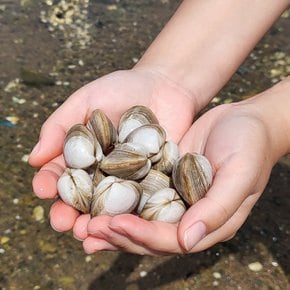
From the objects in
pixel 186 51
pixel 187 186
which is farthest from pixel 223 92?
pixel 187 186

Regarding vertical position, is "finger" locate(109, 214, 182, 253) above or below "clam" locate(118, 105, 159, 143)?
above

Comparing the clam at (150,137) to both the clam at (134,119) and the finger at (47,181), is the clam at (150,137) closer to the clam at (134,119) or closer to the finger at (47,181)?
the clam at (134,119)

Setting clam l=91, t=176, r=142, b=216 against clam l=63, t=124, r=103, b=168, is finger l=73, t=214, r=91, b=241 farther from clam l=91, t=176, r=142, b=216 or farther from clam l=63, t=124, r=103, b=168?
clam l=63, t=124, r=103, b=168

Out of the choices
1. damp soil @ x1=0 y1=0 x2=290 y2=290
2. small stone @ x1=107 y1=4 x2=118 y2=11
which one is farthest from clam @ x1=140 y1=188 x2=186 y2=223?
small stone @ x1=107 y1=4 x2=118 y2=11

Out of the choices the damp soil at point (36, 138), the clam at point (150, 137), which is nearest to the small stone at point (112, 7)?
the damp soil at point (36, 138)

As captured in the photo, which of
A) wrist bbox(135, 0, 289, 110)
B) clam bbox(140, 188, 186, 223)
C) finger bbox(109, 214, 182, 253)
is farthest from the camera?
wrist bbox(135, 0, 289, 110)

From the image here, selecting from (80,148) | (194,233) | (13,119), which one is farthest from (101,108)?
(13,119)

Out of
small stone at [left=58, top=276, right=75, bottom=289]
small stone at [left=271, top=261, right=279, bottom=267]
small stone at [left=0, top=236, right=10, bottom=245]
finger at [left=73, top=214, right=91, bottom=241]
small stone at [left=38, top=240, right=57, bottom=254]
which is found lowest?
small stone at [left=0, top=236, right=10, bottom=245]

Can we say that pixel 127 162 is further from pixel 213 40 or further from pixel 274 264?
pixel 274 264
